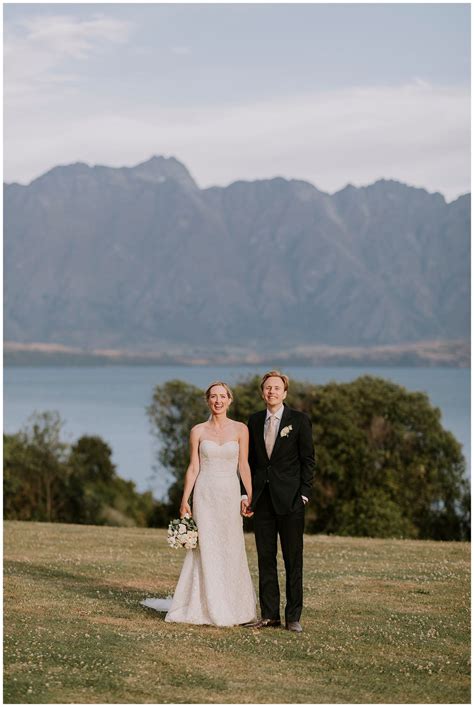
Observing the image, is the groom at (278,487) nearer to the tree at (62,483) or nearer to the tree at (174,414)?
the tree at (62,483)

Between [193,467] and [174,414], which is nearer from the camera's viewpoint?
[193,467]

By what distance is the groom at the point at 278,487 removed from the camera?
1040 cm

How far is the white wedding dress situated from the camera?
34.9 ft

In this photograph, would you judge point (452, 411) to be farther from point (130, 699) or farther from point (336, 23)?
point (130, 699)

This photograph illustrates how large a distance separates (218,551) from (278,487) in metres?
0.98

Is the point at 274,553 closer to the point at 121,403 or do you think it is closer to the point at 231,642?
the point at 231,642

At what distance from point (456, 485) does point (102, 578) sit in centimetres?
2236

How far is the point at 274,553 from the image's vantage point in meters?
10.8

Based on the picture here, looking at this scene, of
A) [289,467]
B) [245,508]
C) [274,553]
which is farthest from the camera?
[274,553]

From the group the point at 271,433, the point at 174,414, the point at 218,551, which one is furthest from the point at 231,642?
the point at 174,414

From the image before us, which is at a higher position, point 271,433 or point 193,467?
point 271,433

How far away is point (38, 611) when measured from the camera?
1142cm

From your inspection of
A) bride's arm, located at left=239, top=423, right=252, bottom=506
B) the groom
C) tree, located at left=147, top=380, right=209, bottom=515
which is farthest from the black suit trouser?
tree, located at left=147, top=380, right=209, bottom=515

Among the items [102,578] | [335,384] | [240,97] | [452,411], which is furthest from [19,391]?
[102,578]
